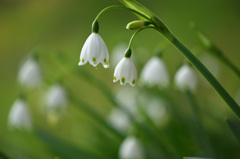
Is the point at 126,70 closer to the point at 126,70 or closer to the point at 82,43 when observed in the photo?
the point at 126,70

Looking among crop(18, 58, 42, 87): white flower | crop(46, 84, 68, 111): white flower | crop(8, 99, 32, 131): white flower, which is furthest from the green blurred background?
crop(8, 99, 32, 131): white flower

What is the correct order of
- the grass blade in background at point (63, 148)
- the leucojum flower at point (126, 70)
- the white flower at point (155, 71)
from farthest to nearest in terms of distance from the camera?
the grass blade in background at point (63, 148)
the white flower at point (155, 71)
the leucojum flower at point (126, 70)

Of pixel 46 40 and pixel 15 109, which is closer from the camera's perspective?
pixel 15 109

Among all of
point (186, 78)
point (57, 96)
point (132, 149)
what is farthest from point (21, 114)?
point (186, 78)

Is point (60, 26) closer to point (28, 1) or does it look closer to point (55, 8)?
point (55, 8)

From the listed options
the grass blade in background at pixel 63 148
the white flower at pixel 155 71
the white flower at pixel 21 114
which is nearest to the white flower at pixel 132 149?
the grass blade in background at pixel 63 148

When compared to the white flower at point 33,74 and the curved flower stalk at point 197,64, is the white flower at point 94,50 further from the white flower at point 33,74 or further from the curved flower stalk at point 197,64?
the white flower at point 33,74

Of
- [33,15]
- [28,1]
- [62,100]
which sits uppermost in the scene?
[28,1]

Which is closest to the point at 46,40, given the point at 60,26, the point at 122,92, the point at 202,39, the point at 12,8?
the point at 60,26
